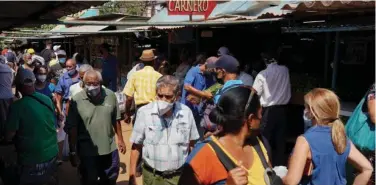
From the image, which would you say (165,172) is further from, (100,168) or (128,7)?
(128,7)

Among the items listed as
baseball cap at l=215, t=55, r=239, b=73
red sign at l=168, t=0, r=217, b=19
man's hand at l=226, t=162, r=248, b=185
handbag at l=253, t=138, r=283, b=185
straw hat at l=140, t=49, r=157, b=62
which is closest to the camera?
man's hand at l=226, t=162, r=248, b=185

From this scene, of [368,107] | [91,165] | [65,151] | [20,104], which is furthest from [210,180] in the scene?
[65,151]

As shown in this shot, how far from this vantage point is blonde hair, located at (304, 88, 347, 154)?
281cm

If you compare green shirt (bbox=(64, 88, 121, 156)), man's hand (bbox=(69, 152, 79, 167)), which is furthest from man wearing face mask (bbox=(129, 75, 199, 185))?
man's hand (bbox=(69, 152, 79, 167))

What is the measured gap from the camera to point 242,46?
352 inches

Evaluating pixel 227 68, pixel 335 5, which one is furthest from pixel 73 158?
pixel 335 5

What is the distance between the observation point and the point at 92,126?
4.46 meters

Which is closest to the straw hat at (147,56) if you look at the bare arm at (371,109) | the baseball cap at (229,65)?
the baseball cap at (229,65)

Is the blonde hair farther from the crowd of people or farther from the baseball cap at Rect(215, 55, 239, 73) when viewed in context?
the baseball cap at Rect(215, 55, 239, 73)

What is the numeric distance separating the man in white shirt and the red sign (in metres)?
2.02

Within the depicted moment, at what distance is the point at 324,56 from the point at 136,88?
329 cm

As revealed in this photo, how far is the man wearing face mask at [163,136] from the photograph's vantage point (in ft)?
11.1

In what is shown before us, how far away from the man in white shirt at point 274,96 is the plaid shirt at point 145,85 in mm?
1467

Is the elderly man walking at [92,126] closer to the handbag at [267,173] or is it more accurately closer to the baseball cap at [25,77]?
the baseball cap at [25,77]
